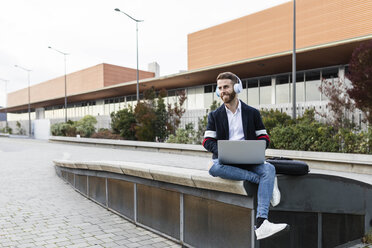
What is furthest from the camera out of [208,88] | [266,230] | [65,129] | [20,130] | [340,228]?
[20,130]

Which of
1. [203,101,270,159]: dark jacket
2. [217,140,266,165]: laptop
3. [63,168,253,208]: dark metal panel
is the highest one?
[203,101,270,159]: dark jacket

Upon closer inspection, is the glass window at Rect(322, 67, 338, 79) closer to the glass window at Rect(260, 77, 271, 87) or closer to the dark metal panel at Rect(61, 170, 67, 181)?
the glass window at Rect(260, 77, 271, 87)

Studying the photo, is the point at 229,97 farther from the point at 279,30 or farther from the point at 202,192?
the point at 279,30

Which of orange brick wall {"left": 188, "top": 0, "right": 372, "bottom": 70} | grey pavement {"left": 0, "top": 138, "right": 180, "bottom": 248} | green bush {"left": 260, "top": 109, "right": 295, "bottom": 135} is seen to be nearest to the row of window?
orange brick wall {"left": 188, "top": 0, "right": 372, "bottom": 70}

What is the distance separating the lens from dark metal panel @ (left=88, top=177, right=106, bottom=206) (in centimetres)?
663

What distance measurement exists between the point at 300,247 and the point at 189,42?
3649 cm

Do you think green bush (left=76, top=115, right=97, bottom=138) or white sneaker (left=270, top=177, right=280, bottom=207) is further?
green bush (left=76, top=115, right=97, bottom=138)

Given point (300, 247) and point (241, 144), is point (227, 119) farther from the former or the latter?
point (300, 247)

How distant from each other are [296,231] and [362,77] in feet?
32.4

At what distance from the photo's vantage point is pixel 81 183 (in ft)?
A: 26.6

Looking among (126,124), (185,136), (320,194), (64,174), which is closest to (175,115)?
(185,136)

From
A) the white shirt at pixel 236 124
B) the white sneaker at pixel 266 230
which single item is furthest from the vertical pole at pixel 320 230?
the white shirt at pixel 236 124

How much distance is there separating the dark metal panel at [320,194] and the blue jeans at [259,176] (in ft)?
0.94

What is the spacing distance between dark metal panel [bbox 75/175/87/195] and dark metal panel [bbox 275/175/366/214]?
5575 millimetres
